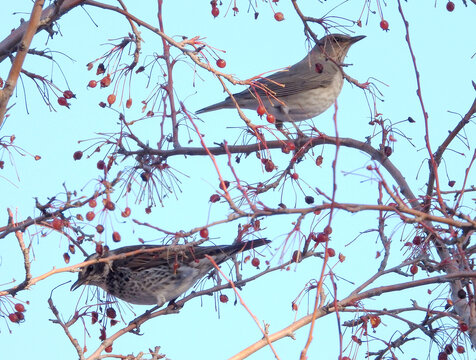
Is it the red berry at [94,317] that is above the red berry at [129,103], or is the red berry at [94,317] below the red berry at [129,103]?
below

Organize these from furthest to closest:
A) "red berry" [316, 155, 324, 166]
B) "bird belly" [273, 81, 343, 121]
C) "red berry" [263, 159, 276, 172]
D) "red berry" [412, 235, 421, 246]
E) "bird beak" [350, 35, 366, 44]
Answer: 1. "bird beak" [350, 35, 366, 44]
2. "bird belly" [273, 81, 343, 121]
3. "red berry" [316, 155, 324, 166]
4. "red berry" [263, 159, 276, 172]
5. "red berry" [412, 235, 421, 246]

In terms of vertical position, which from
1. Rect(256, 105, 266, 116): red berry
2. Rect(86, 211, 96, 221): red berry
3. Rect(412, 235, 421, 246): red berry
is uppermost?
Rect(256, 105, 266, 116): red berry

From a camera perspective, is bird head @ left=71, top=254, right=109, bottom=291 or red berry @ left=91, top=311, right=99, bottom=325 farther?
bird head @ left=71, top=254, right=109, bottom=291

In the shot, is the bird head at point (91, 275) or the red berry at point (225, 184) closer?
the red berry at point (225, 184)

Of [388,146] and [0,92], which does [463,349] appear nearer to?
[388,146]

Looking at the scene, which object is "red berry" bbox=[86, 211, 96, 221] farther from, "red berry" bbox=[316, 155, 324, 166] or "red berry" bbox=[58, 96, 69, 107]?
"red berry" bbox=[316, 155, 324, 166]

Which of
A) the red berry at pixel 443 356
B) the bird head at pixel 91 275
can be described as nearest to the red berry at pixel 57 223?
the bird head at pixel 91 275

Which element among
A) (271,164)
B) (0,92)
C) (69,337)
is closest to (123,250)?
(271,164)

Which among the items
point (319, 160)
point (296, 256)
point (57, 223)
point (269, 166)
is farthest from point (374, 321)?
point (319, 160)

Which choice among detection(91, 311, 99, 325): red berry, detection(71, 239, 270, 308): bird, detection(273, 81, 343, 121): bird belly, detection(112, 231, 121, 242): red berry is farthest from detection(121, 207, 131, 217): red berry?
detection(273, 81, 343, 121): bird belly

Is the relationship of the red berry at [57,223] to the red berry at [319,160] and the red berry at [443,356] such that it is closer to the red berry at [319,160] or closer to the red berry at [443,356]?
the red berry at [443,356]

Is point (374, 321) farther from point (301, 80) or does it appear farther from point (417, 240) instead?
point (301, 80)

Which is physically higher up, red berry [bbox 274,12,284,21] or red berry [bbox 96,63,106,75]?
red berry [bbox 274,12,284,21]

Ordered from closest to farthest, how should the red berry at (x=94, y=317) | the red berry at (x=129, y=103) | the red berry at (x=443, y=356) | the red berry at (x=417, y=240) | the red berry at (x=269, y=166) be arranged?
1. the red berry at (x=443, y=356)
2. the red berry at (x=417, y=240)
3. the red berry at (x=94, y=317)
4. the red berry at (x=269, y=166)
5. the red berry at (x=129, y=103)
